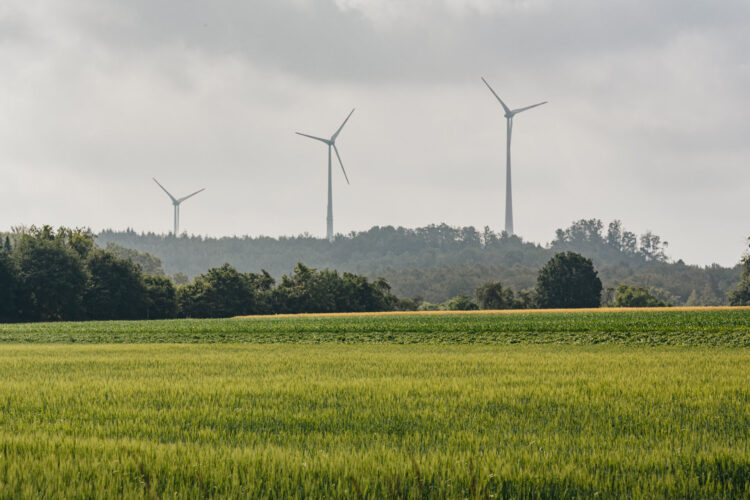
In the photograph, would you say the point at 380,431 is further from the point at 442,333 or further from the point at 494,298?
the point at 494,298

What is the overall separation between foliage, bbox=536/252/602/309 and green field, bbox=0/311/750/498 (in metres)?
117

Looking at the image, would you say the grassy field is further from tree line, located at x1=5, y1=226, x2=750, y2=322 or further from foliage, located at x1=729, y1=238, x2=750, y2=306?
foliage, located at x1=729, y1=238, x2=750, y2=306

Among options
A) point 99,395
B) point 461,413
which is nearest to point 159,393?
point 99,395

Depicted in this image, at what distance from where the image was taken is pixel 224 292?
11619cm

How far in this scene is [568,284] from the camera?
456 ft

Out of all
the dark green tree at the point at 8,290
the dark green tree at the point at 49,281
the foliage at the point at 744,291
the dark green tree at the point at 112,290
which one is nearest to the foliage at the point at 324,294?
the dark green tree at the point at 112,290

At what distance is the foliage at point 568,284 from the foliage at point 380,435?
121 m

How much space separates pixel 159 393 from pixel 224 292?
10225cm

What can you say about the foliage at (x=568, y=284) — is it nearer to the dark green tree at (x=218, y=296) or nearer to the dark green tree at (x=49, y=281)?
the dark green tree at (x=218, y=296)

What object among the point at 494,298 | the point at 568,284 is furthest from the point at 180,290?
the point at 568,284

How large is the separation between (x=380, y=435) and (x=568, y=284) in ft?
442

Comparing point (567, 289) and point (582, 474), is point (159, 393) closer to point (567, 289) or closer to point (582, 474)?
point (582, 474)

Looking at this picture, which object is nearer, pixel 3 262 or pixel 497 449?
pixel 497 449

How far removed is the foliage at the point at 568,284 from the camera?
13775 cm
